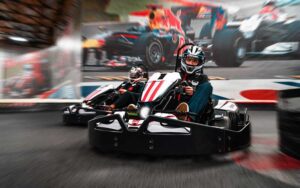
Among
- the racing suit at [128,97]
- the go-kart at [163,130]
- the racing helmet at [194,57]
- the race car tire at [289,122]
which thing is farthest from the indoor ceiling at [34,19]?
the race car tire at [289,122]

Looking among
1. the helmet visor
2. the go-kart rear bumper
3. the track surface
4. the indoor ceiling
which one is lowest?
the track surface

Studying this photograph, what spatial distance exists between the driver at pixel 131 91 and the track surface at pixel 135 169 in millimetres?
1701

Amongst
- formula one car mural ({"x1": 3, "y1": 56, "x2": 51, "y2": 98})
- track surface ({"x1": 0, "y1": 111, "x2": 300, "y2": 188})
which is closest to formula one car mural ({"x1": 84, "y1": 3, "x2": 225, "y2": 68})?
formula one car mural ({"x1": 3, "y1": 56, "x2": 51, "y2": 98})

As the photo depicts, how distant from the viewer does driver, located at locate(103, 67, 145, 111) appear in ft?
18.2

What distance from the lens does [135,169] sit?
263cm

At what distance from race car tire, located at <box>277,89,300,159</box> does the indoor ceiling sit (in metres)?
6.23

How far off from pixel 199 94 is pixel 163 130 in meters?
0.67

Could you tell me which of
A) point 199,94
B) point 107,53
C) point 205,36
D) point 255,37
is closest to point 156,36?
point 205,36

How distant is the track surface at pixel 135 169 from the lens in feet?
7.41

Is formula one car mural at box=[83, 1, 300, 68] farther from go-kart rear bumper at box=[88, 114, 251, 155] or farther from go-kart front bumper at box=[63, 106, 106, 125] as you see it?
go-kart rear bumper at box=[88, 114, 251, 155]

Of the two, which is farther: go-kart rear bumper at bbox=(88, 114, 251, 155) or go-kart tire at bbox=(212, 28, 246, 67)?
go-kart tire at bbox=(212, 28, 246, 67)

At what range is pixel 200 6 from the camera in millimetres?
9609

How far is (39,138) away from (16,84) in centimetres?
648

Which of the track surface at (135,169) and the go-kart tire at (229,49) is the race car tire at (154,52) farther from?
the track surface at (135,169)
